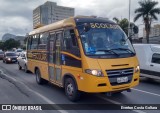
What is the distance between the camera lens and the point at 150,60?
42.3ft

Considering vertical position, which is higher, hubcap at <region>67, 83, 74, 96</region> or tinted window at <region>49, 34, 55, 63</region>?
tinted window at <region>49, 34, 55, 63</region>

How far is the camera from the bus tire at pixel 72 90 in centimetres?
812

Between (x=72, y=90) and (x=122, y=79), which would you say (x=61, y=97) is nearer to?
(x=72, y=90)

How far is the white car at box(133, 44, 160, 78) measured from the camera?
12.5m

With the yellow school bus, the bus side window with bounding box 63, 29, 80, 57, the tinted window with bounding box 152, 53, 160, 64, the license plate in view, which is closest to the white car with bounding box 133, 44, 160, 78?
the tinted window with bounding box 152, 53, 160, 64

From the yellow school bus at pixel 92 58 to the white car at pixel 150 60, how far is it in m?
4.52

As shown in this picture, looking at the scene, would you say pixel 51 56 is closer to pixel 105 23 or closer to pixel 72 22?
pixel 72 22

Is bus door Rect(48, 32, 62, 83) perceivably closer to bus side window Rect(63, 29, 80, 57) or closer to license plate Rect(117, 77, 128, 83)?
bus side window Rect(63, 29, 80, 57)

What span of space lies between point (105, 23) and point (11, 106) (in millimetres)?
4141

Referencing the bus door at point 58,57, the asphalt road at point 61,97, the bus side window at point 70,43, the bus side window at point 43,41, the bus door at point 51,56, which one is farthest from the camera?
the bus side window at point 43,41

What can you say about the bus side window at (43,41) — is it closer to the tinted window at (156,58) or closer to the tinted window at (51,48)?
the tinted window at (51,48)

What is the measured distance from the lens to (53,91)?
10.3 meters

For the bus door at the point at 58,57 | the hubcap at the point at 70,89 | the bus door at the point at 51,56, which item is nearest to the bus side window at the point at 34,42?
the bus door at the point at 51,56

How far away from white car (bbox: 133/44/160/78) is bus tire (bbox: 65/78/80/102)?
5576 millimetres
